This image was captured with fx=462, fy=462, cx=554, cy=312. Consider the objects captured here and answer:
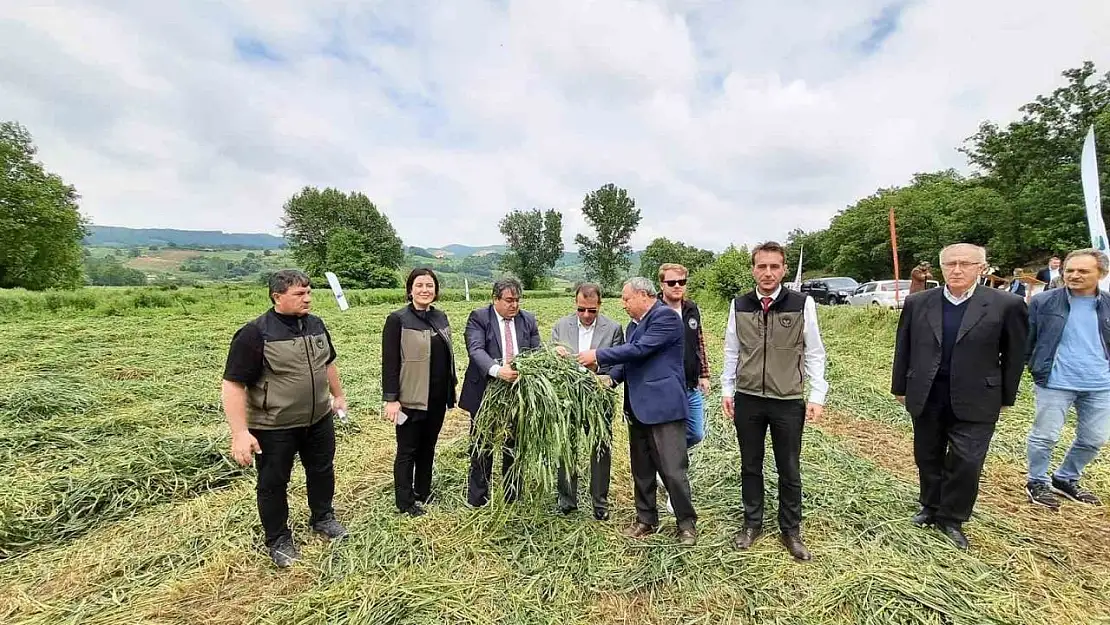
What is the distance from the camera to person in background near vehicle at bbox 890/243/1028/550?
8.96 feet

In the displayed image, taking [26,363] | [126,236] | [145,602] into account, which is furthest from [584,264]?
[126,236]

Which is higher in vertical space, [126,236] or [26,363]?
[126,236]

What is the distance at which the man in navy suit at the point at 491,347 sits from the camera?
122 inches

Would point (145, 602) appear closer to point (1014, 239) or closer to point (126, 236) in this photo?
point (1014, 239)

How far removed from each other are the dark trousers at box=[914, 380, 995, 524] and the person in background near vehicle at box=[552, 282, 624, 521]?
202 cm

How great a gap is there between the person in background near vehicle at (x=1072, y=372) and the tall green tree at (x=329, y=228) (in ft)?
160

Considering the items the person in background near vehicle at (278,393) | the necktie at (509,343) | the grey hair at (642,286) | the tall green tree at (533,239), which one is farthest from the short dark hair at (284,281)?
the tall green tree at (533,239)

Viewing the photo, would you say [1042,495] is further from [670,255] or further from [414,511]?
[670,255]

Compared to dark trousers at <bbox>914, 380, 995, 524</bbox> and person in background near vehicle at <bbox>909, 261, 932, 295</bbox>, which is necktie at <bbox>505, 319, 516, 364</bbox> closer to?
dark trousers at <bbox>914, 380, 995, 524</bbox>

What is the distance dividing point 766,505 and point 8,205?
118 ft

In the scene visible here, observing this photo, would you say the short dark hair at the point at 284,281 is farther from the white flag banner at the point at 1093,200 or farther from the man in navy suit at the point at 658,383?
the white flag banner at the point at 1093,200

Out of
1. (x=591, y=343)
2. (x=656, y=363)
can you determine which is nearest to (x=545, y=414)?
(x=591, y=343)

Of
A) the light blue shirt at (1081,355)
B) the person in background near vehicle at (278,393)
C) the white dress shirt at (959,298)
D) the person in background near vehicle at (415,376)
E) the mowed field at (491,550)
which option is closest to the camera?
the mowed field at (491,550)

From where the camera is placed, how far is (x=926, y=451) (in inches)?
119
